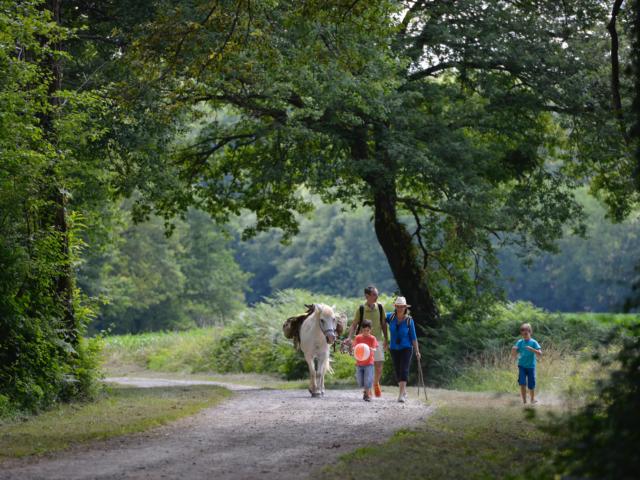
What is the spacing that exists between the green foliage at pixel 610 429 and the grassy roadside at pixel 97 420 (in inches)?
276

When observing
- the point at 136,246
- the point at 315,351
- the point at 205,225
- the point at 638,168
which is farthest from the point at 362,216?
the point at 638,168

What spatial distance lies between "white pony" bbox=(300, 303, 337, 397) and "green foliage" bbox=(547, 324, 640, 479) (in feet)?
36.1

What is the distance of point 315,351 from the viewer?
19.6m

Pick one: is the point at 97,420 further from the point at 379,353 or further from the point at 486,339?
the point at 486,339

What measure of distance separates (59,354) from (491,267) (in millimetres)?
12233

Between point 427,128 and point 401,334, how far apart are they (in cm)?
794

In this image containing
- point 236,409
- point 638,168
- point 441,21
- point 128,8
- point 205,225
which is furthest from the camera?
point 205,225

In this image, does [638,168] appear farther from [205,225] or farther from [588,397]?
[205,225]

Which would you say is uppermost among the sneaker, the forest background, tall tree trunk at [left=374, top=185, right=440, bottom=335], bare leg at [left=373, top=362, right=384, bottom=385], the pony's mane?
the forest background

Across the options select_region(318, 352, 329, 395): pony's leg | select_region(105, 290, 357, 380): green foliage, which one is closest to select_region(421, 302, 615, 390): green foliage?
select_region(105, 290, 357, 380): green foliage

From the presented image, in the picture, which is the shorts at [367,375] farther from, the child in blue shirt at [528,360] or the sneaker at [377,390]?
the child in blue shirt at [528,360]

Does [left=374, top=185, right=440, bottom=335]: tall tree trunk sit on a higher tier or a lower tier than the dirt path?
higher

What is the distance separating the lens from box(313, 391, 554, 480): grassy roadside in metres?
9.49

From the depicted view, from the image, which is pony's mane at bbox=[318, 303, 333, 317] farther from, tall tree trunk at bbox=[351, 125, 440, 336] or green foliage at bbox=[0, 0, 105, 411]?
tall tree trunk at bbox=[351, 125, 440, 336]
